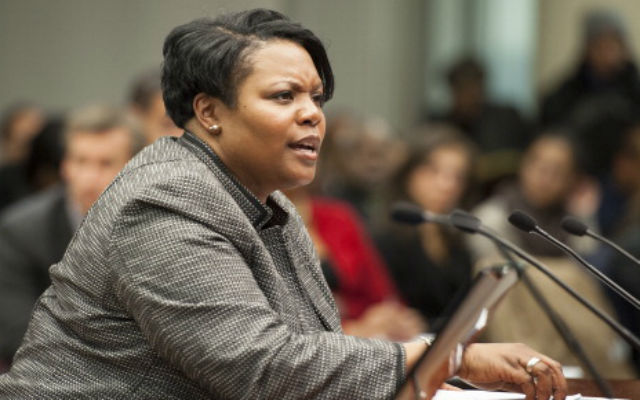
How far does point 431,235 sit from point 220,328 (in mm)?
3681

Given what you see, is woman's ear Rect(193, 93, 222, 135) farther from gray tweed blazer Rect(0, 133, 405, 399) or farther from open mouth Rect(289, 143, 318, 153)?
open mouth Rect(289, 143, 318, 153)

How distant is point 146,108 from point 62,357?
9.46 ft

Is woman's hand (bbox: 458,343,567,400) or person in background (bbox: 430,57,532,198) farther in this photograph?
person in background (bbox: 430,57,532,198)

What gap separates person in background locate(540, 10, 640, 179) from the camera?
742cm

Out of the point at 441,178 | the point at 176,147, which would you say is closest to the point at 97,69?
the point at 441,178

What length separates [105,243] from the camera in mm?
2189

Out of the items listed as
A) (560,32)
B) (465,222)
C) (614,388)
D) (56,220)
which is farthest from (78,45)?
(614,388)

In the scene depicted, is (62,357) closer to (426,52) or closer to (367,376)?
(367,376)

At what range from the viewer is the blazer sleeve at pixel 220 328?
205 cm

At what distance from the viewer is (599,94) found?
7.88 metres

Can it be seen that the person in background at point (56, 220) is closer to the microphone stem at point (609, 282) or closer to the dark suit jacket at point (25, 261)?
the dark suit jacket at point (25, 261)

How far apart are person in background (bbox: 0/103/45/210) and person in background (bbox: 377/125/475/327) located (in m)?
2.37

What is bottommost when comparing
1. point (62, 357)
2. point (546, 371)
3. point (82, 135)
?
point (62, 357)

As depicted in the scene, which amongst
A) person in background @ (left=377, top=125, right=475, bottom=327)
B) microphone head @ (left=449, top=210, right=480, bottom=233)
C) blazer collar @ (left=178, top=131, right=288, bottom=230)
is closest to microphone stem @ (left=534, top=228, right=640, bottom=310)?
microphone head @ (left=449, top=210, right=480, bottom=233)
